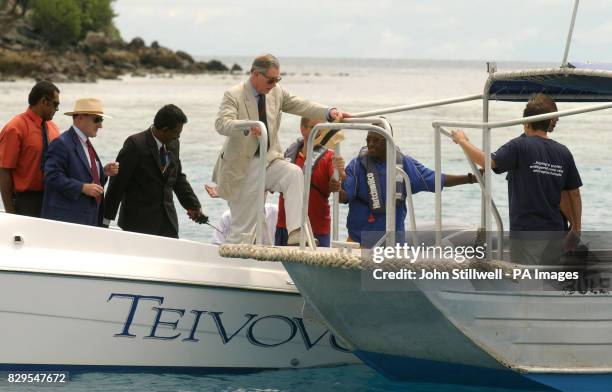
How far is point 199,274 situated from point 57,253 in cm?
95

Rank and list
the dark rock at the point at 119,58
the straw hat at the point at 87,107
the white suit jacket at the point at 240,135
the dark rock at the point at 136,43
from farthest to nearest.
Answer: the dark rock at the point at 136,43, the dark rock at the point at 119,58, the straw hat at the point at 87,107, the white suit jacket at the point at 240,135

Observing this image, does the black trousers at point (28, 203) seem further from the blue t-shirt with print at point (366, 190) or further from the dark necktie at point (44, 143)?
the blue t-shirt with print at point (366, 190)

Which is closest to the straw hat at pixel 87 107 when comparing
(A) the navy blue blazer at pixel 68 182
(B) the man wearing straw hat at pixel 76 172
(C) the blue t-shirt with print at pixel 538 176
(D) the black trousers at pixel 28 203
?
(B) the man wearing straw hat at pixel 76 172

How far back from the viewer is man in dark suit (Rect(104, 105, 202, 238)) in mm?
8406

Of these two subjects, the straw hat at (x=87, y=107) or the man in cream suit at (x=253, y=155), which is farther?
the straw hat at (x=87, y=107)

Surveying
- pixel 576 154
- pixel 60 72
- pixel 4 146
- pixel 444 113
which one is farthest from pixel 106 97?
pixel 4 146

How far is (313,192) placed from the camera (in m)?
8.49

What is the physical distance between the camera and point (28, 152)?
850cm

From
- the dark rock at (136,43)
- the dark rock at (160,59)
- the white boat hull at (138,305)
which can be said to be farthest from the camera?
the dark rock at (136,43)

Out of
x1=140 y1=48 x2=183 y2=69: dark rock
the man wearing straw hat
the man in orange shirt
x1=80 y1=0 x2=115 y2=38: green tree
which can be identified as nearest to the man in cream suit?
the man wearing straw hat

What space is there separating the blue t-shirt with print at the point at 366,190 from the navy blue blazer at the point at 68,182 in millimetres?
1794

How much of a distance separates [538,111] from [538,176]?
1.30 feet

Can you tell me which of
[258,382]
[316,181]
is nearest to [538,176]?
[316,181]

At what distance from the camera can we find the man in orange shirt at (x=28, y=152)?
848 cm
